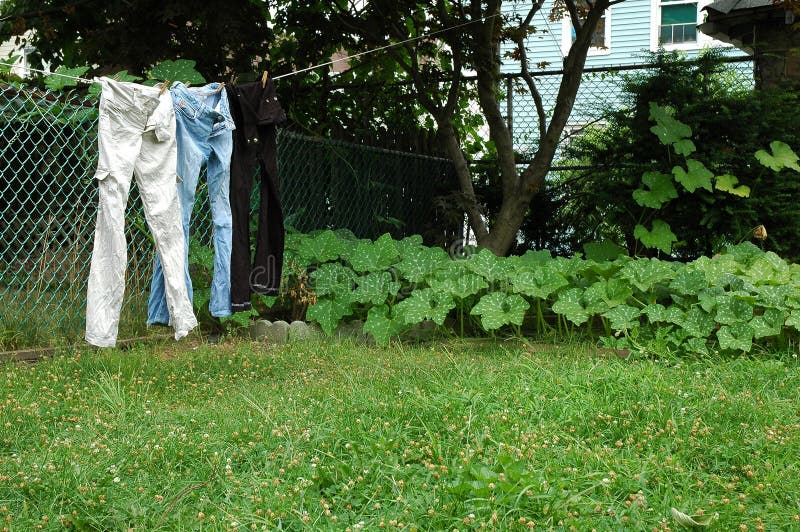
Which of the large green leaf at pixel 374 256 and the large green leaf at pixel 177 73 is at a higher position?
the large green leaf at pixel 177 73

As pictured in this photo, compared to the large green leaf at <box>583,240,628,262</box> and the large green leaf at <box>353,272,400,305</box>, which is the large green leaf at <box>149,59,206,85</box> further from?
the large green leaf at <box>583,240,628,262</box>

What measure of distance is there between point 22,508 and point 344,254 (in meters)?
3.19

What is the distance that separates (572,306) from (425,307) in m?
0.84

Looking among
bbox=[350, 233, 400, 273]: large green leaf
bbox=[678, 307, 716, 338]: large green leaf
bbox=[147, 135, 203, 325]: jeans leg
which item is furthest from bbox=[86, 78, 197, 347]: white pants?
bbox=[678, 307, 716, 338]: large green leaf

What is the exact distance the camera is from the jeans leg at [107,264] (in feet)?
11.0

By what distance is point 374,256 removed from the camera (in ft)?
16.5

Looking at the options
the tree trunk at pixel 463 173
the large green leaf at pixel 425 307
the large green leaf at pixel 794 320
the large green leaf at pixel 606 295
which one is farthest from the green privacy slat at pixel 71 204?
the large green leaf at pixel 794 320

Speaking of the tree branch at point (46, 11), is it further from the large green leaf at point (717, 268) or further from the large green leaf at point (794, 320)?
the large green leaf at point (794, 320)

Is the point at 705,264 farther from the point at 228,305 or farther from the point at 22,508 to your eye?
the point at 22,508

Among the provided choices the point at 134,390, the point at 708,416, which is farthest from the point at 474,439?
the point at 134,390

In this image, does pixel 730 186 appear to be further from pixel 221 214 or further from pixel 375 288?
pixel 221 214

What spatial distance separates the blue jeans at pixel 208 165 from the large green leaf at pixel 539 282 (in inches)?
66.7

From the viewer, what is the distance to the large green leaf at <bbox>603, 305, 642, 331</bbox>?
13.9 feet

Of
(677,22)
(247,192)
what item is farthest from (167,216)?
(677,22)
